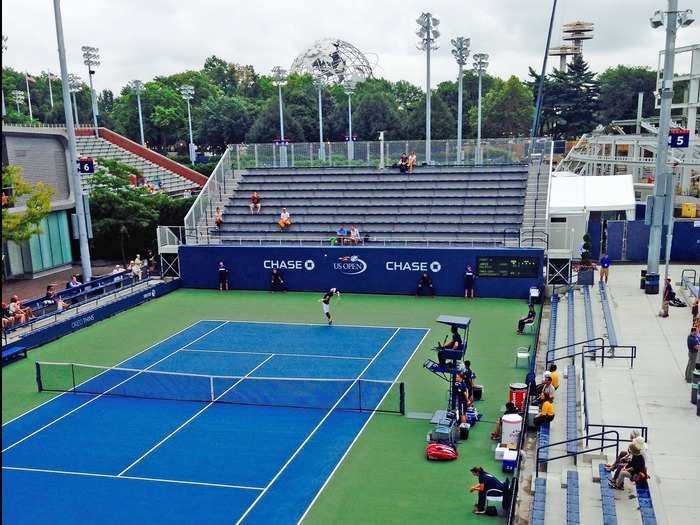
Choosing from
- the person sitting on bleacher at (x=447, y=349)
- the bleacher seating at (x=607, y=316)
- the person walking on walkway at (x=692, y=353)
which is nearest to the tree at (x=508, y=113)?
the bleacher seating at (x=607, y=316)

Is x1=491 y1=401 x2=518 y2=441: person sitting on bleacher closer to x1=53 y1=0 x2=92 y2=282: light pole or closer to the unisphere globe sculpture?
x1=53 y1=0 x2=92 y2=282: light pole

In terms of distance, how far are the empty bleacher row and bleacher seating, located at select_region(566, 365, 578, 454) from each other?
45.8 m

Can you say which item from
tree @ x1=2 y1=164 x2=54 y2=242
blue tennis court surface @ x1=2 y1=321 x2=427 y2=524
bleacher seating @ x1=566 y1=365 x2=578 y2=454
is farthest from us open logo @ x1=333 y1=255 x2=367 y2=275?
bleacher seating @ x1=566 y1=365 x2=578 y2=454

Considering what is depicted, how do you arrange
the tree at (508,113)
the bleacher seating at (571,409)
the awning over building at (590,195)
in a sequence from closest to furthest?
the bleacher seating at (571,409) < the awning over building at (590,195) < the tree at (508,113)

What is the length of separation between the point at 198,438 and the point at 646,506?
32.4 feet

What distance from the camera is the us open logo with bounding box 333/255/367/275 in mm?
33219

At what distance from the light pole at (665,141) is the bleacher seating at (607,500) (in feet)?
47.5

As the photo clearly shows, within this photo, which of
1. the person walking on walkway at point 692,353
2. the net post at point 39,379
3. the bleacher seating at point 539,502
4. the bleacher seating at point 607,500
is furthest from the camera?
the net post at point 39,379

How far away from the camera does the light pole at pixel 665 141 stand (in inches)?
1032

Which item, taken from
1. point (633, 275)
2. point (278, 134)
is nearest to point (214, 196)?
point (633, 275)

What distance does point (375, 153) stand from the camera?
4194cm

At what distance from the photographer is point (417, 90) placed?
123500 millimetres

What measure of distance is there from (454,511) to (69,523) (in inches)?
280

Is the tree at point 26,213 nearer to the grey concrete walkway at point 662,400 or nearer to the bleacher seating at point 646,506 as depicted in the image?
the grey concrete walkway at point 662,400
